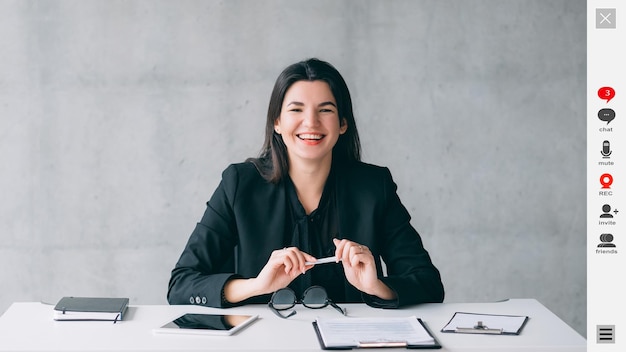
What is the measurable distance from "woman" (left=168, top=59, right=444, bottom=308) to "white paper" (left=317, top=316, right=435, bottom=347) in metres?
0.42

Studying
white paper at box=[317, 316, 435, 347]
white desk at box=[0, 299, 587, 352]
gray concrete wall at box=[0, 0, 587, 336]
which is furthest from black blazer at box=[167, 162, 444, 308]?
gray concrete wall at box=[0, 0, 587, 336]

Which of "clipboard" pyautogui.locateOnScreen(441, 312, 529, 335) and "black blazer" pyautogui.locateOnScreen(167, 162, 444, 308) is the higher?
"black blazer" pyautogui.locateOnScreen(167, 162, 444, 308)

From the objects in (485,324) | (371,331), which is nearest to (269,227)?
(371,331)

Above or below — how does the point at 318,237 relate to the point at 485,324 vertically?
above

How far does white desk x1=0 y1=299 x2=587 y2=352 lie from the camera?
176 centimetres

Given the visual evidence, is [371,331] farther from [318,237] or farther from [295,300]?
[318,237]

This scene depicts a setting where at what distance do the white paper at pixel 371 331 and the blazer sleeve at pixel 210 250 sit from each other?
0.45 metres

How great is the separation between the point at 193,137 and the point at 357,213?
1.73 meters

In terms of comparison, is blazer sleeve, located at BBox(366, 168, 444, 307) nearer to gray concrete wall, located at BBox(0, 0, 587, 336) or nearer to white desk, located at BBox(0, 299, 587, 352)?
white desk, located at BBox(0, 299, 587, 352)

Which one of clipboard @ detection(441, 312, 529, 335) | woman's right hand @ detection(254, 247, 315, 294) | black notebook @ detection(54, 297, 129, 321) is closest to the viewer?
clipboard @ detection(441, 312, 529, 335)

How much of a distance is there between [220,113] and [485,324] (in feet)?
7.85

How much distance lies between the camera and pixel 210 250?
2453 millimetres

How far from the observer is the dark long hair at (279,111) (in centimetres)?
250
